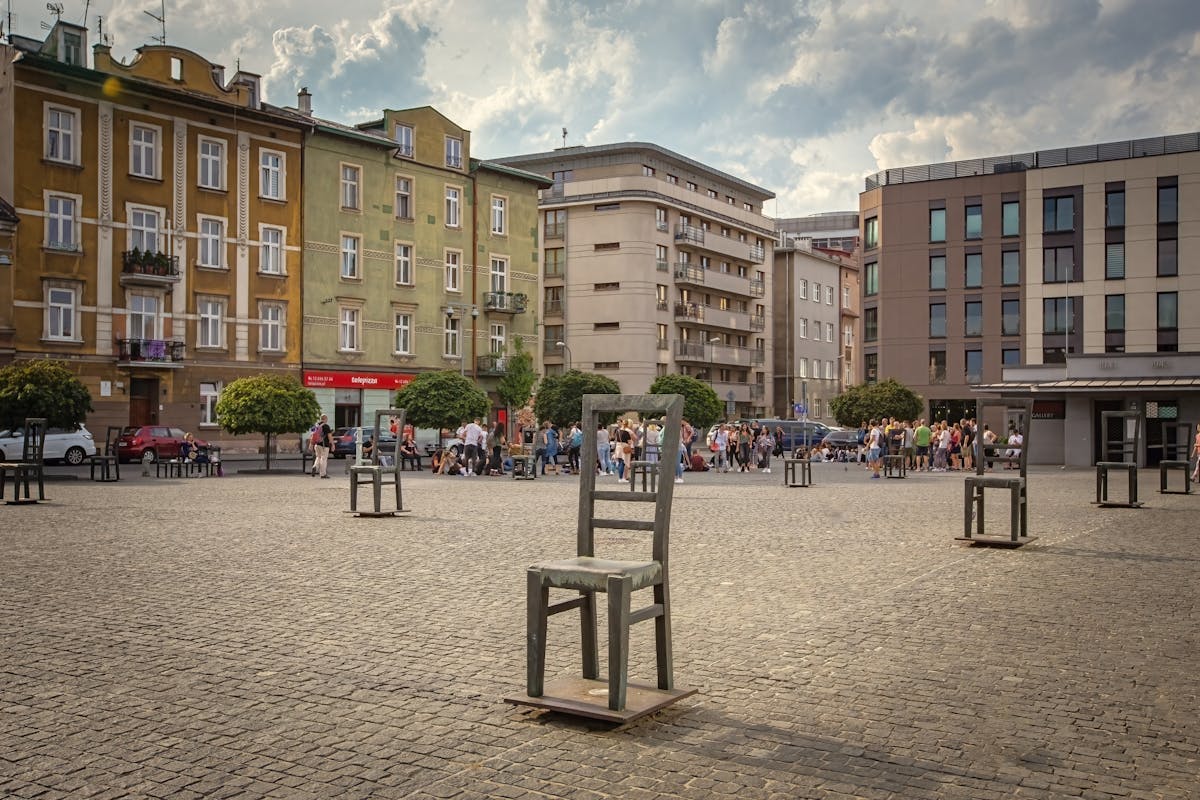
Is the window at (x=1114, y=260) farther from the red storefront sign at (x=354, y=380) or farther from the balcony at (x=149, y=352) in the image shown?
the balcony at (x=149, y=352)

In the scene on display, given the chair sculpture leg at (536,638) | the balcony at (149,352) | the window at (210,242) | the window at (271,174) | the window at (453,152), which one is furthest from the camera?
the window at (453,152)

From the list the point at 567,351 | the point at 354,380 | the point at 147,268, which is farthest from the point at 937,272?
the point at 147,268

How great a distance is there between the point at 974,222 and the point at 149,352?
4852 cm

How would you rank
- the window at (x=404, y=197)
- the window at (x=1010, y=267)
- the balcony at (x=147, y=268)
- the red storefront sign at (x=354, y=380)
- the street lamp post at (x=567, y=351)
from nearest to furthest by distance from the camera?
1. the balcony at (x=147, y=268)
2. the red storefront sign at (x=354, y=380)
3. the window at (x=404, y=197)
4. the window at (x=1010, y=267)
5. the street lamp post at (x=567, y=351)

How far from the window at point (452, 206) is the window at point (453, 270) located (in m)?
1.47

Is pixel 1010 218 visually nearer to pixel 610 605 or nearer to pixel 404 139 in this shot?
pixel 404 139

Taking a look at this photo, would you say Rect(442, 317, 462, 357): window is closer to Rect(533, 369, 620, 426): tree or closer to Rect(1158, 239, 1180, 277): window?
Rect(533, 369, 620, 426): tree

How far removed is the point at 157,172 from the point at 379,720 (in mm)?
45403

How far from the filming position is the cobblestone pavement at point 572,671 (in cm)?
477

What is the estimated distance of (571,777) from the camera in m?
4.70

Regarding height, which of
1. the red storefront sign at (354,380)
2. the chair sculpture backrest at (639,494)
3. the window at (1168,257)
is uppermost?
the window at (1168,257)

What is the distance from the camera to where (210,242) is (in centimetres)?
4856

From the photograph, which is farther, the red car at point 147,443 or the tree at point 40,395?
the red car at point 147,443

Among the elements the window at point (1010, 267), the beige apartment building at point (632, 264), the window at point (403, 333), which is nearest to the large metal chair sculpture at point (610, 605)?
the window at point (403, 333)
